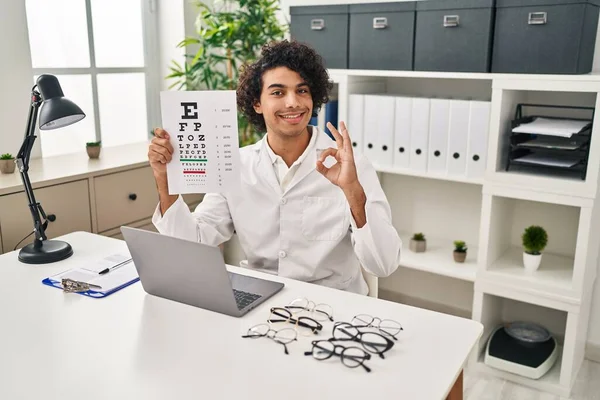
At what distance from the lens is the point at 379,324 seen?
4.33 feet

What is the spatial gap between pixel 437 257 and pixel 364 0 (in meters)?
1.31

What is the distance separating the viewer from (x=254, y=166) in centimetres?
185

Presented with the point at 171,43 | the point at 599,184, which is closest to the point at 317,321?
the point at 599,184

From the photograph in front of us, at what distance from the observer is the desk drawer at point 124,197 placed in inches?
99.6

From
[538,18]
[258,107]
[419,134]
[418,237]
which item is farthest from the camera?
[418,237]

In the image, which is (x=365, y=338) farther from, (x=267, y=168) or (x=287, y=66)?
(x=287, y=66)

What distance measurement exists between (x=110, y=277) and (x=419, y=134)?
1516 millimetres

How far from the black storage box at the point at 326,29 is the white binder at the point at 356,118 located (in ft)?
0.54

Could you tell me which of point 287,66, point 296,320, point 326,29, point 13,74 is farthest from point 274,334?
point 13,74

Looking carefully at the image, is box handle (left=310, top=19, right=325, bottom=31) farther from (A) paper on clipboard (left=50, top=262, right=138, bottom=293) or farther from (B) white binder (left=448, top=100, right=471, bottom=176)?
(A) paper on clipboard (left=50, top=262, right=138, bottom=293)

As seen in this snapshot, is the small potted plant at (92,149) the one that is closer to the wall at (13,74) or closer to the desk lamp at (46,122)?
the wall at (13,74)

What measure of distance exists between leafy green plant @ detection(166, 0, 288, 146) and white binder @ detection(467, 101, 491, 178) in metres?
1.06

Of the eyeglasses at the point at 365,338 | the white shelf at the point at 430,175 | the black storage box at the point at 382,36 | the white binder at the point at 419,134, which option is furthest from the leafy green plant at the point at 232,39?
the eyeglasses at the point at 365,338

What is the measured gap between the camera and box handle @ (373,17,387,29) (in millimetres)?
2516
